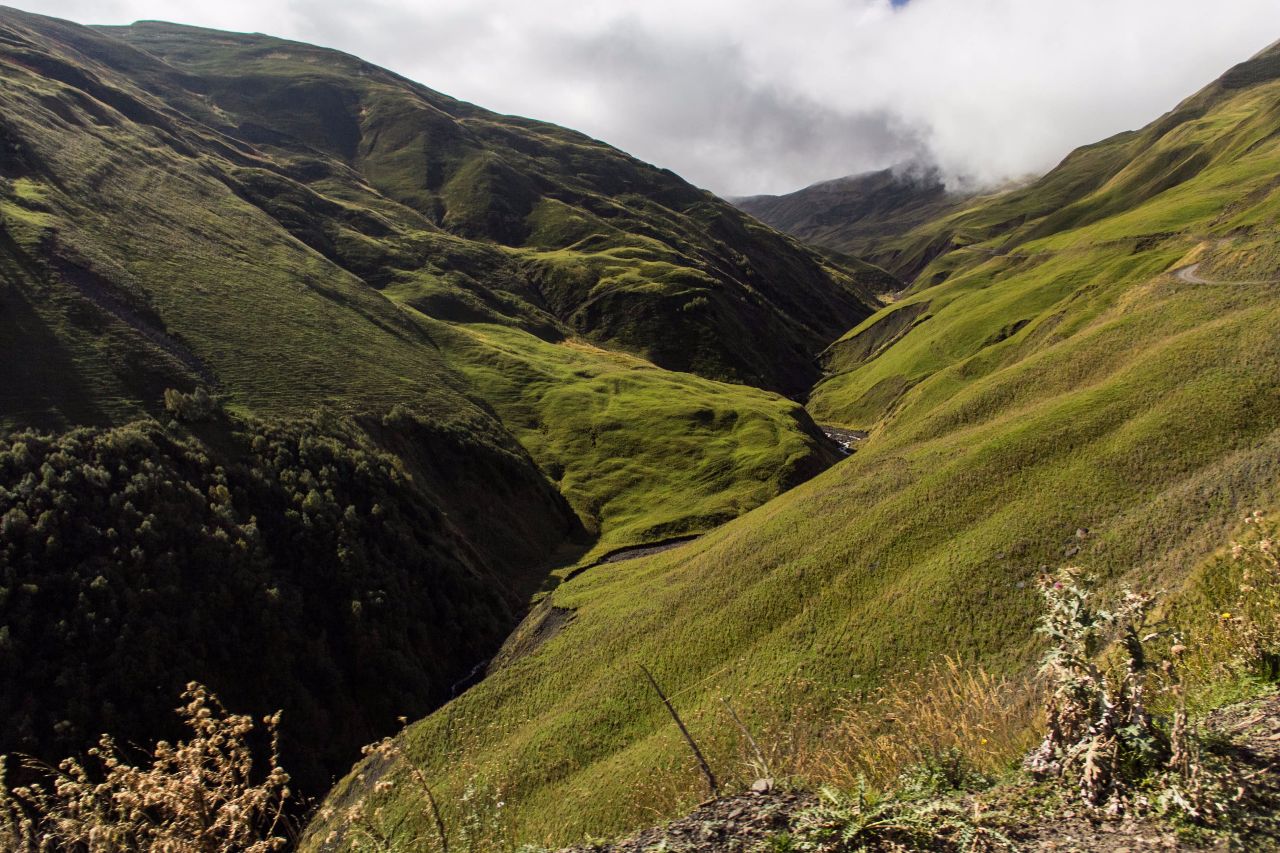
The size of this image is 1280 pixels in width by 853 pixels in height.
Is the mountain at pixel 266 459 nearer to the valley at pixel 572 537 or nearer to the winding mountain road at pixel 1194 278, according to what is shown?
the valley at pixel 572 537

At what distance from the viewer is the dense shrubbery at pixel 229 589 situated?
46719 mm

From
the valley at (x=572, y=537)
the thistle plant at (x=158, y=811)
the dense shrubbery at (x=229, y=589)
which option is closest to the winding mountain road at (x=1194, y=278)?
the valley at (x=572, y=537)

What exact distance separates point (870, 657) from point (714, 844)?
987 inches

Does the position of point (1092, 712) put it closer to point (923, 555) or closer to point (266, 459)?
point (923, 555)

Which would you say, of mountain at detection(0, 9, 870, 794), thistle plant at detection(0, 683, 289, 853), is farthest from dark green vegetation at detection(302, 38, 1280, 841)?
mountain at detection(0, 9, 870, 794)

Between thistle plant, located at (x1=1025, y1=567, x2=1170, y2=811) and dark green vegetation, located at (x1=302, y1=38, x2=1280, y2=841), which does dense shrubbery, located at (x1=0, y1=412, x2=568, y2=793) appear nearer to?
dark green vegetation, located at (x1=302, y1=38, x2=1280, y2=841)

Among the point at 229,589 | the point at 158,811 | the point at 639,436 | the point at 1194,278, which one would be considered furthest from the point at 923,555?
the point at 639,436

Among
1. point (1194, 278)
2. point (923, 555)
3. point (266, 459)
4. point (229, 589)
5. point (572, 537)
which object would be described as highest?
point (266, 459)

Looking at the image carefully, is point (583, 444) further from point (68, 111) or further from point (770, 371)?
point (68, 111)

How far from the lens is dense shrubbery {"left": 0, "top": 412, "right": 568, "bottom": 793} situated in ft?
153

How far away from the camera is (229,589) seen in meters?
56.0

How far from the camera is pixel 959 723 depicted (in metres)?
9.49

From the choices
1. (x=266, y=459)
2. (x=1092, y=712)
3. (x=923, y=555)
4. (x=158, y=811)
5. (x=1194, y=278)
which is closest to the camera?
(x=1092, y=712)

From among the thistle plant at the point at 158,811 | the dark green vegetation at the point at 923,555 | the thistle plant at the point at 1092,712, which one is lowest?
the dark green vegetation at the point at 923,555
